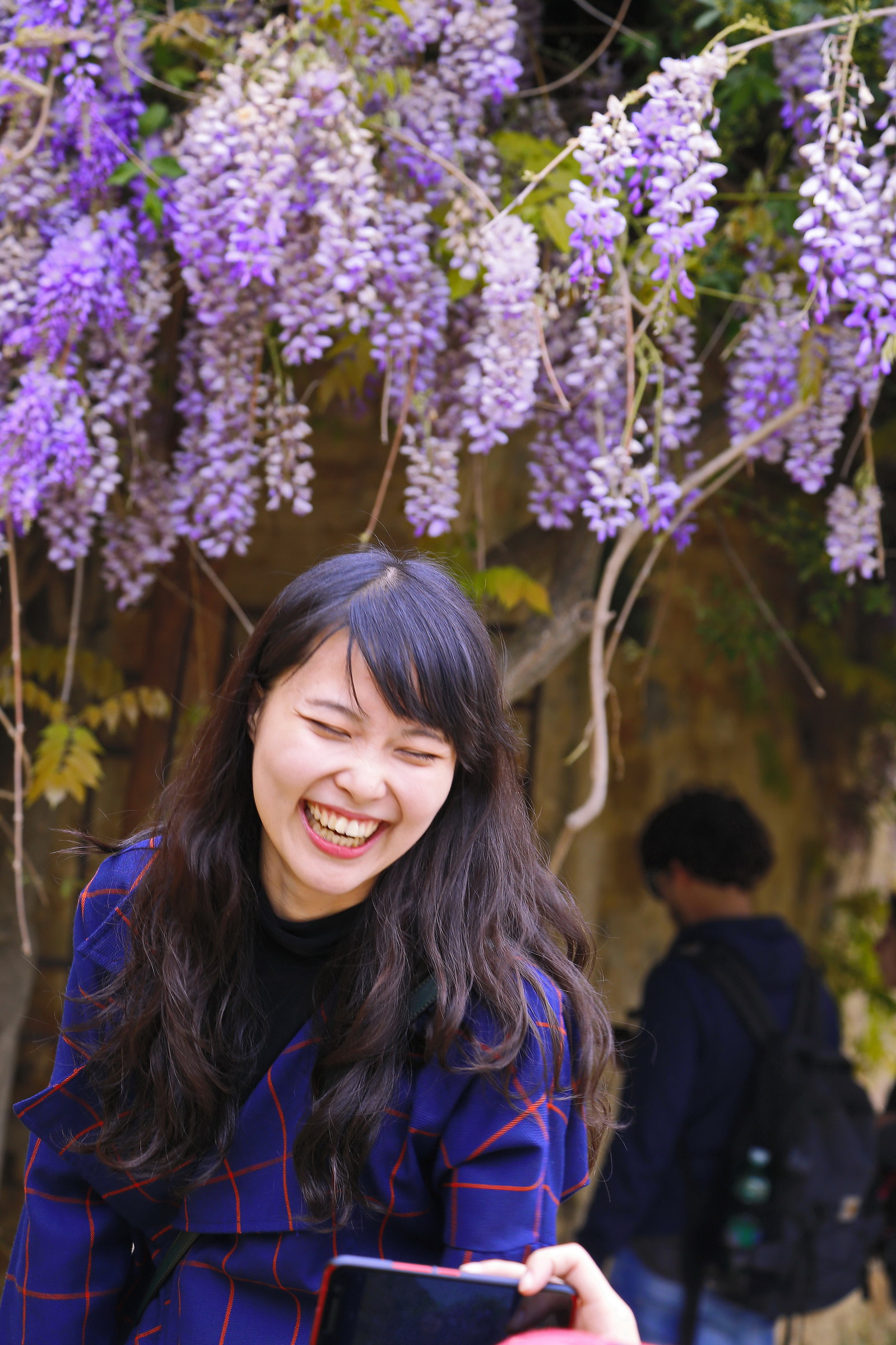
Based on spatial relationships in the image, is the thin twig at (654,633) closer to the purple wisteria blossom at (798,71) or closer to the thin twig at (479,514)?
the thin twig at (479,514)

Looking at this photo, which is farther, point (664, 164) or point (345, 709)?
point (664, 164)

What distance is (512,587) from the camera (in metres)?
1.93

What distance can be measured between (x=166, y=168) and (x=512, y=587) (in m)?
0.83

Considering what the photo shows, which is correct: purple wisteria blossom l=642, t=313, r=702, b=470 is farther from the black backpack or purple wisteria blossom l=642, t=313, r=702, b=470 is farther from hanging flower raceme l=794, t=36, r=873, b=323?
the black backpack

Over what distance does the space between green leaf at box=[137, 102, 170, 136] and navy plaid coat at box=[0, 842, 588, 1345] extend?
1181mm

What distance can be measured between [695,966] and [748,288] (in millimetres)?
1355

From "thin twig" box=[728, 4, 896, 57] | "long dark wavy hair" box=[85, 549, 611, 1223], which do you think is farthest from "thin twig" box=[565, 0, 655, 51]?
"long dark wavy hair" box=[85, 549, 611, 1223]

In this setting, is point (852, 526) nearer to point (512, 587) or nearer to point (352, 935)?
point (512, 587)

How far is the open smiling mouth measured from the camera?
1.08m

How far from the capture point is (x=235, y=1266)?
110 cm

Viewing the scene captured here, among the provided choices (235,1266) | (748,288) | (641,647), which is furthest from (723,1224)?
(748,288)

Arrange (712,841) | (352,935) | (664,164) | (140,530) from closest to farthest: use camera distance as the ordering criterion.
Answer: (352,935) → (664,164) → (140,530) → (712,841)

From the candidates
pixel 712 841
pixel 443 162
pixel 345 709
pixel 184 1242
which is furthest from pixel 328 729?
pixel 712 841

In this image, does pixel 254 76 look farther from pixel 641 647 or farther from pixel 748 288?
pixel 641 647
